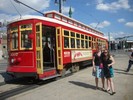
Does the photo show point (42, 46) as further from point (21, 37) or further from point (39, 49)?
point (39, 49)

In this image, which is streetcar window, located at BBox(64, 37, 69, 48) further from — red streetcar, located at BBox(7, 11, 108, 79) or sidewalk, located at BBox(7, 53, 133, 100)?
sidewalk, located at BBox(7, 53, 133, 100)

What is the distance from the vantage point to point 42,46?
1397 centimetres

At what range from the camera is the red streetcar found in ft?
39.1

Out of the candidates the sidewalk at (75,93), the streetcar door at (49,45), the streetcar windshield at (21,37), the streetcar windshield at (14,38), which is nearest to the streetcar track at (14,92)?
the sidewalk at (75,93)

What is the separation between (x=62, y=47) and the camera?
13875 millimetres

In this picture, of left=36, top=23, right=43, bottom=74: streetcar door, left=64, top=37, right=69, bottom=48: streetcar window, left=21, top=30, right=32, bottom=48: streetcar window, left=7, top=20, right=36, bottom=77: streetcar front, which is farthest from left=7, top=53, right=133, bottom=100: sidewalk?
left=64, top=37, right=69, bottom=48: streetcar window

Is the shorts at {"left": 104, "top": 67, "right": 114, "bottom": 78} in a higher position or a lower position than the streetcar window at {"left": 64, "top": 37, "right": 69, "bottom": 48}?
lower

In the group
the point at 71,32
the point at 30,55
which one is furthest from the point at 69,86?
the point at 71,32

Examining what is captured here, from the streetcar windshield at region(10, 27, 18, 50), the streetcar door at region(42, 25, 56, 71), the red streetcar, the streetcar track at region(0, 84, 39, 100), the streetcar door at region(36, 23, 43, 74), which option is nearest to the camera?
the streetcar track at region(0, 84, 39, 100)

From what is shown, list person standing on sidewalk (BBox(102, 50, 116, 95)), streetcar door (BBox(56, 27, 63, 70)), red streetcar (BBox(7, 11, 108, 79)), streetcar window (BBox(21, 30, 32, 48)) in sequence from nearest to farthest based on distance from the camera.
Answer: person standing on sidewalk (BBox(102, 50, 116, 95)) < red streetcar (BBox(7, 11, 108, 79)) < streetcar window (BBox(21, 30, 32, 48)) < streetcar door (BBox(56, 27, 63, 70))

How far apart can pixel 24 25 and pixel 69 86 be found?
3.60 meters

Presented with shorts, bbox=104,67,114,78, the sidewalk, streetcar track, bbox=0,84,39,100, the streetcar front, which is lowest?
streetcar track, bbox=0,84,39,100

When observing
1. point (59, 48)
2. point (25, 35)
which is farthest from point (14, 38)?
point (59, 48)

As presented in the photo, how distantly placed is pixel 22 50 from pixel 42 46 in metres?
1.95
